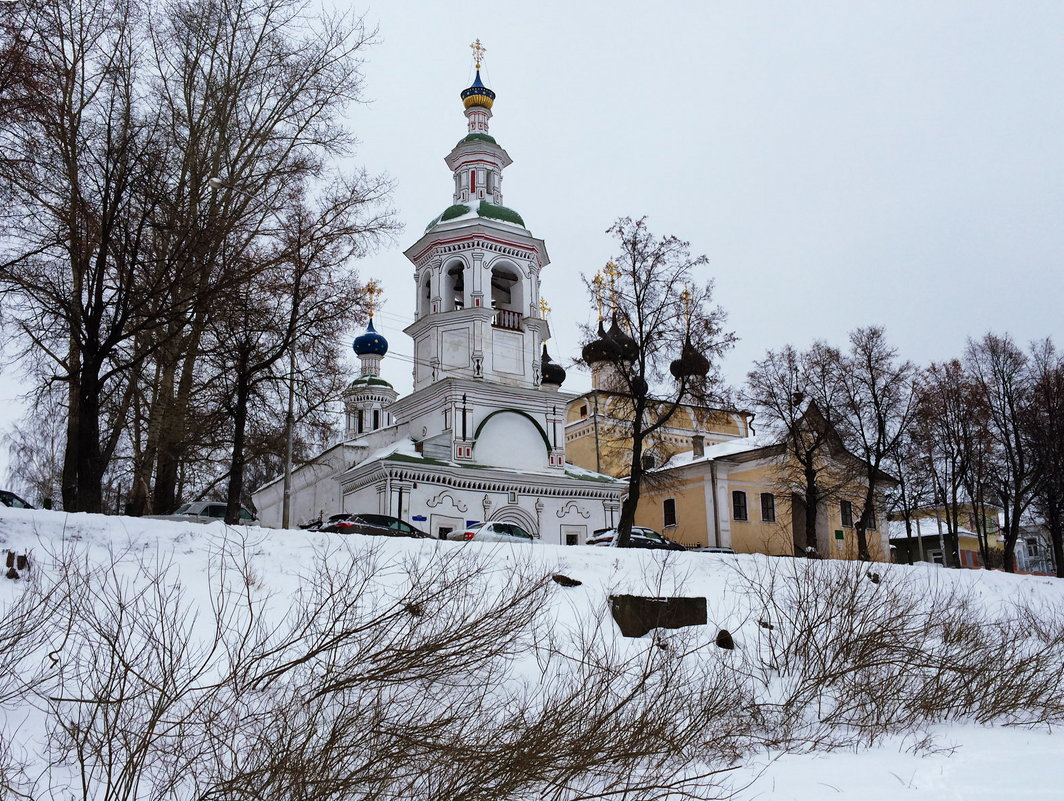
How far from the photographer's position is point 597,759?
8.51 m

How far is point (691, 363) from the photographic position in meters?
24.0

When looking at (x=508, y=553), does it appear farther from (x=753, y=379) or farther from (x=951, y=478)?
(x=951, y=478)

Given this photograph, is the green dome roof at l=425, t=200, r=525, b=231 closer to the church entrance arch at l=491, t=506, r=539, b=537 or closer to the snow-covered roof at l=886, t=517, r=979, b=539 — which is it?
the church entrance arch at l=491, t=506, r=539, b=537

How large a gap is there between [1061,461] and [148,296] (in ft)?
86.2

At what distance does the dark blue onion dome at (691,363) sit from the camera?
78.6 ft

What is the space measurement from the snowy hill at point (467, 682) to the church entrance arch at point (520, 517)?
14952mm

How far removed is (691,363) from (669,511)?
17.0m

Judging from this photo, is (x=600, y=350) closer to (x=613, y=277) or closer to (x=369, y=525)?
(x=613, y=277)

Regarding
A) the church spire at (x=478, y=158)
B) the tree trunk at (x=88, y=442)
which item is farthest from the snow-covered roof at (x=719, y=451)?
the tree trunk at (x=88, y=442)

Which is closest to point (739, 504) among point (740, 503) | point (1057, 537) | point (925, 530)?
point (740, 503)

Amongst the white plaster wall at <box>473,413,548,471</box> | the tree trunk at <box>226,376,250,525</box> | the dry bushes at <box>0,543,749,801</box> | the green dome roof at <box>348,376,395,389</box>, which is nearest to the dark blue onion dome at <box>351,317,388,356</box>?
the green dome roof at <box>348,376,395,389</box>

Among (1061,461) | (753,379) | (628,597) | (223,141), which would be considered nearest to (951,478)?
(1061,461)

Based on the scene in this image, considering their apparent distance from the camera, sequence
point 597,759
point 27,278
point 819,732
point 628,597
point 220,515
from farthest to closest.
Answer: point 220,515, point 27,278, point 628,597, point 819,732, point 597,759

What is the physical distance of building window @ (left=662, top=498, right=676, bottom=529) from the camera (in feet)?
130
